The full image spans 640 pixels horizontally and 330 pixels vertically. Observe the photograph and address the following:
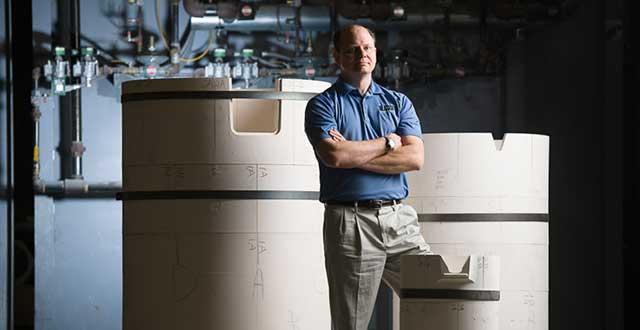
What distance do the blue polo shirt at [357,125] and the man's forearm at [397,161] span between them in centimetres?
3

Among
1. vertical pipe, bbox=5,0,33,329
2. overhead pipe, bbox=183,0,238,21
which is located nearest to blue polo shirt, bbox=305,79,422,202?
vertical pipe, bbox=5,0,33,329

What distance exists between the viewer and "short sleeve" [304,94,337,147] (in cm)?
297

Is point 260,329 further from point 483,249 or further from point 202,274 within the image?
point 483,249

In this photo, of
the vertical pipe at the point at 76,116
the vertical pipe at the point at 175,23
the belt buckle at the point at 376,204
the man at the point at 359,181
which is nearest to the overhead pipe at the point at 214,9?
the vertical pipe at the point at 175,23

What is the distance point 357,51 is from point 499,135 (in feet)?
8.09

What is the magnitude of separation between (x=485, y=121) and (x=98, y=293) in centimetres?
208

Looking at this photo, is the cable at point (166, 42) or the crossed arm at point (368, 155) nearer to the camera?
the crossed arm at point (368, 155)

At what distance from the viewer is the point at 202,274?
336 cm

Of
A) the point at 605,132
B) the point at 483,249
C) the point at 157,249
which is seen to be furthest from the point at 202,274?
the point at 605,132

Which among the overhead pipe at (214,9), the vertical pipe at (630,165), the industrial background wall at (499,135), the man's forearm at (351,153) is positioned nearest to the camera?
the man's forearm at (351,153)

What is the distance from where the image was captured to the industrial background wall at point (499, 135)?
4.62 m

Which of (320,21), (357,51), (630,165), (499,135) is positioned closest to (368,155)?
(357,51)

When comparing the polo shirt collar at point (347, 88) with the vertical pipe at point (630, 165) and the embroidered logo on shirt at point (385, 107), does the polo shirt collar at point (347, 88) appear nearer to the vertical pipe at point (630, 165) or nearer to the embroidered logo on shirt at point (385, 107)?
the embroidered logo on shirt at point (385, 107)

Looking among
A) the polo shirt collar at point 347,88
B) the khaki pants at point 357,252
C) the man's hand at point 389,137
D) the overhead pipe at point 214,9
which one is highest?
the overhead pipe at point 214,9
